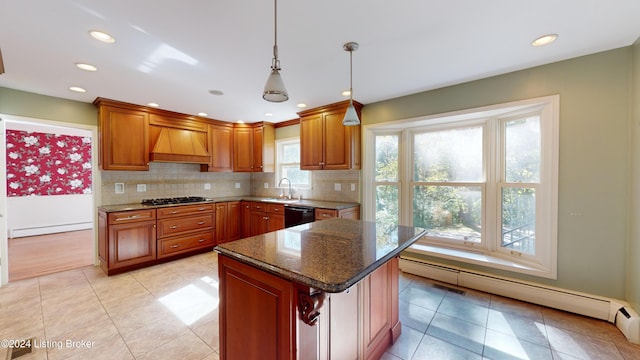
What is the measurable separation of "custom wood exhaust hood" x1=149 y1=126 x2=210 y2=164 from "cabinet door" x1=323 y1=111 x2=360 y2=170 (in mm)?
2233

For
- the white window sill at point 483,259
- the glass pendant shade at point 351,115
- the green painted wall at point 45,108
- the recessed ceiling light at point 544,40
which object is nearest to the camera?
the recessed ceiling light at point 544,40

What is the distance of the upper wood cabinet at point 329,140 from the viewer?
352 centimetres

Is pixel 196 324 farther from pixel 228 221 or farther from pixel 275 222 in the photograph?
pixel 228 221

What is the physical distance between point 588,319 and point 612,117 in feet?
5.78

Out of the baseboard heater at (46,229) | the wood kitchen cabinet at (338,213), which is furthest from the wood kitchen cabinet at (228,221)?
the baseboard heater at (46,229)

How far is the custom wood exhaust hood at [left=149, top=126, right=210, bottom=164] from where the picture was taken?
12.3 ft

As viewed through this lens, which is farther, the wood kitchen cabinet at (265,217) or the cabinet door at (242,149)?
the cabinet door at (242,149)

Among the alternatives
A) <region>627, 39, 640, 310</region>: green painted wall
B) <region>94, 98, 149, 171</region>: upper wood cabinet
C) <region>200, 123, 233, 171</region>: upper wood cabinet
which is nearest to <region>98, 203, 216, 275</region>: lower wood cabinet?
<region>94, 98, 149, 171</region>: upper wood cabinet

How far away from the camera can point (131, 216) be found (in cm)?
332

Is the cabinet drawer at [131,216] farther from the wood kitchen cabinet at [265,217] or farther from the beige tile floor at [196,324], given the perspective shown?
the wood kitchen cabinet at [265,217]

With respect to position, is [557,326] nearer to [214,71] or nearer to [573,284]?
[573,284]

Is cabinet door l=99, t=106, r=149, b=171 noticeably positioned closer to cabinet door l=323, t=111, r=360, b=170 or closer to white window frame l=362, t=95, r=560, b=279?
cabinet door l=323, t=111, r=360, b=170

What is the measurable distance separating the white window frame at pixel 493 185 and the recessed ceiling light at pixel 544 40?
23.8 inches

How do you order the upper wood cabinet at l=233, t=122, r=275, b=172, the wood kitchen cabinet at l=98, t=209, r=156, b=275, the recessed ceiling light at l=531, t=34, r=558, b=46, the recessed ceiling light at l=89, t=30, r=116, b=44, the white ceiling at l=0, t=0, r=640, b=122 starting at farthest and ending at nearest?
the upper wood cabinet at l=233, t=122, r=275, b=172
the wood kitchen cabinet at l=98, t=209, r=156, b=275
the recessed ceiling light at l=531, t=34, r=558, b=46
the recessed ceiling light at l=89, t=30, r=116, b=44
the white ceiling at l=0, t=0, r=640, b=122
